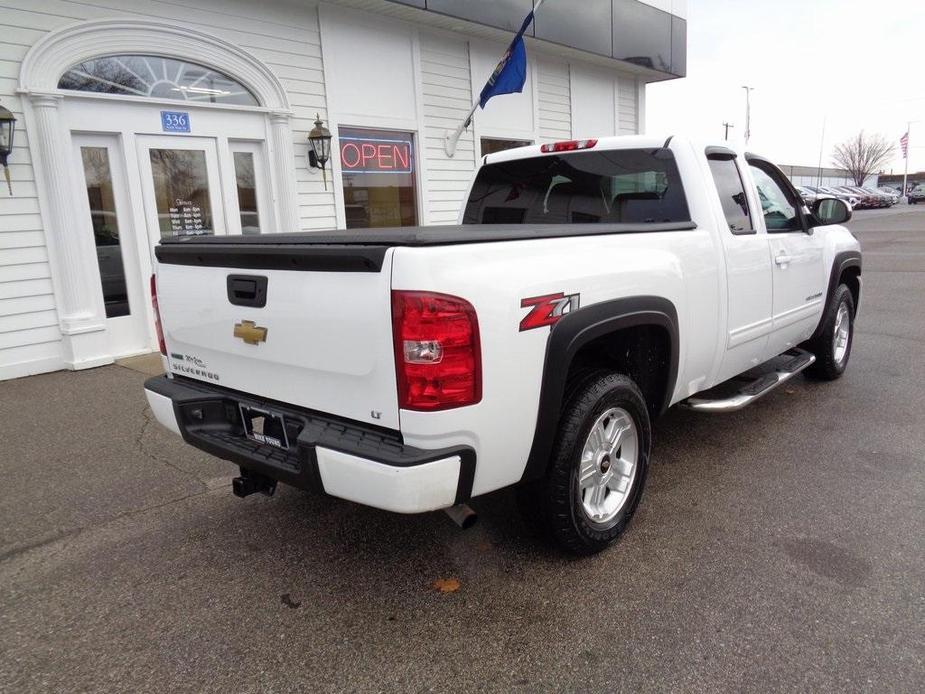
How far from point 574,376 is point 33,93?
6114 millimetres

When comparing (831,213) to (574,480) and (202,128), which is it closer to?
(574,480)

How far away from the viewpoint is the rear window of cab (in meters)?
3.76

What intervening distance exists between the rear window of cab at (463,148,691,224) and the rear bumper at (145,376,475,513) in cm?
212

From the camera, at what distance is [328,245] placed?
2535 millimetres

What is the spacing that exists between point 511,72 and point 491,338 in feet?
25.4

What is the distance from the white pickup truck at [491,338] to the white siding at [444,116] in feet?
20.0

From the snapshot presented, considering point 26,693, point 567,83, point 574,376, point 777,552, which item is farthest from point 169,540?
point 567,83

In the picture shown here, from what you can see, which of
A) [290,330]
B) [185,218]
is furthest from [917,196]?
[290,330]

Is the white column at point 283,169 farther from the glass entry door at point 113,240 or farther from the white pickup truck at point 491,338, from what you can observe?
the white pickup truck at point 491,338

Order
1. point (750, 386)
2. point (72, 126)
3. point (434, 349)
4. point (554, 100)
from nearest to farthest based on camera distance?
point (434, 349)
point (750, 386)
point (72, 126)
point (554, 100)

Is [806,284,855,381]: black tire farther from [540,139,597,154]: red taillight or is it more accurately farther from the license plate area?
the license plate area

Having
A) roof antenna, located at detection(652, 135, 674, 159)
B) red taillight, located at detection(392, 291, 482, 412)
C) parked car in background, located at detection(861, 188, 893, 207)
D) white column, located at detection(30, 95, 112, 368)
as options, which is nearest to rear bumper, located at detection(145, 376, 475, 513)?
red taillight, located at detection(392, 291, 482, 412)

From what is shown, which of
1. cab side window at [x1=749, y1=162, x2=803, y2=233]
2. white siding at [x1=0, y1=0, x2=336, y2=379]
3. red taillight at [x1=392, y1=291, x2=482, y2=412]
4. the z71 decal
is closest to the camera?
red taillight at [x1=392, y1=291, x2=482, y2=412]

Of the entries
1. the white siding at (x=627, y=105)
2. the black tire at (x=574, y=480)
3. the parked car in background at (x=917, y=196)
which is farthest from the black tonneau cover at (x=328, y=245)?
the parked car in background at (x=917, y=196)
